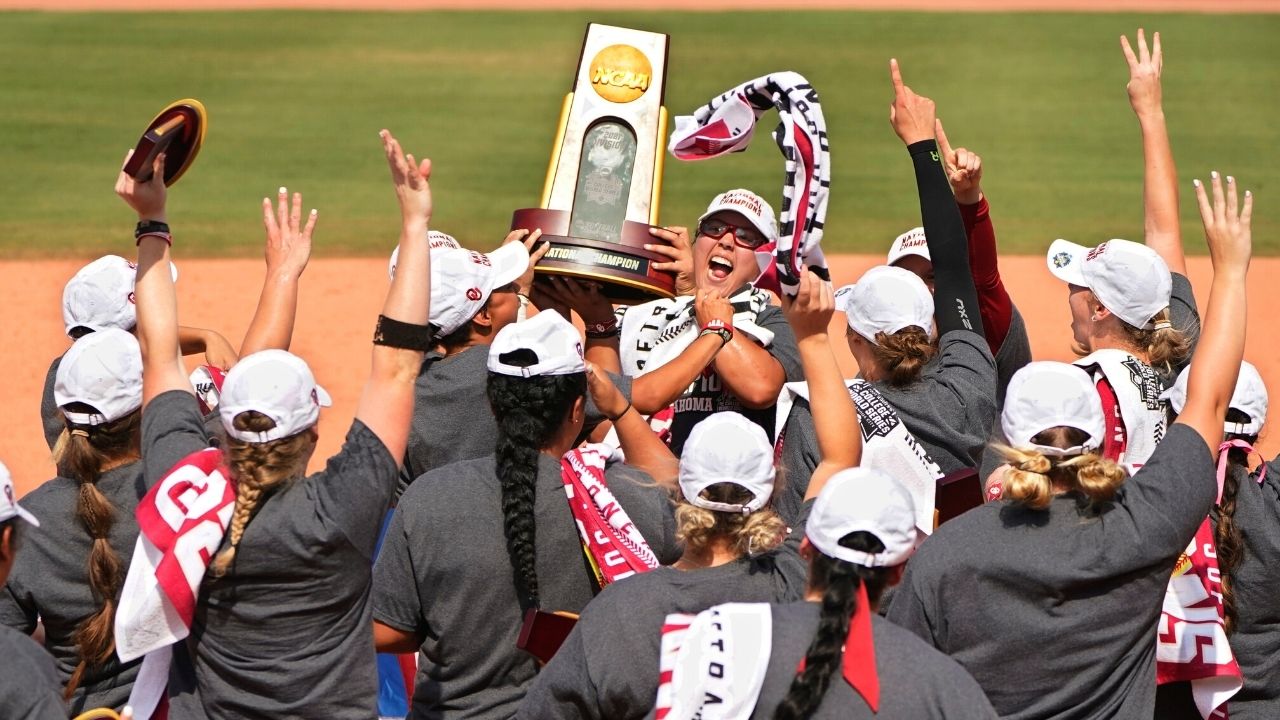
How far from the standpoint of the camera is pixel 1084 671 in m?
3.77

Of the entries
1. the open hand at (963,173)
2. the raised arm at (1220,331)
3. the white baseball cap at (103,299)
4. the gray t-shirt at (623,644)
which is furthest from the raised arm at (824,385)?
the white baseball cap at (103,299)

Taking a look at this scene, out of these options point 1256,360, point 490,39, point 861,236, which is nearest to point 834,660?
point 1256,360

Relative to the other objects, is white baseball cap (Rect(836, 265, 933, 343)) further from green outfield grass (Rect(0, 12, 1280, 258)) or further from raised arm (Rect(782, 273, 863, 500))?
green outfield grass (Rect(0, 12, 1280, 258))

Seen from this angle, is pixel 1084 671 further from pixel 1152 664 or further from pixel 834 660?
pixel 834 660

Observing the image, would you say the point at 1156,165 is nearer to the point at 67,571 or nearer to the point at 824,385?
the point at 824,385

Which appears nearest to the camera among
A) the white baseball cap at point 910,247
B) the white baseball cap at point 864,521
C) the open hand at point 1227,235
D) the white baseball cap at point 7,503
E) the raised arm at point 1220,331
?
the white baseball cap at point 864,521

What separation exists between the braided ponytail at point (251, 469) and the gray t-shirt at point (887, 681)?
1.29m

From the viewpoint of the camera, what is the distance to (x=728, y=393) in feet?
→ 18.5

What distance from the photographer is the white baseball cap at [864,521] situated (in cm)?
322

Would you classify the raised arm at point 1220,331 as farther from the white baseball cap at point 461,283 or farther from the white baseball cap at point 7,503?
the white baseball cap at point 7,503

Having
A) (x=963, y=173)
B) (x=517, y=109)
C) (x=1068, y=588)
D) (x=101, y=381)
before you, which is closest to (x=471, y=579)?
(x=101, y=381)

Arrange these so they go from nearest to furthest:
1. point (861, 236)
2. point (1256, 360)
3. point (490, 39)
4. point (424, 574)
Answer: point (424, 574), point (1256, 360), point (861, 236), point (490, 39)

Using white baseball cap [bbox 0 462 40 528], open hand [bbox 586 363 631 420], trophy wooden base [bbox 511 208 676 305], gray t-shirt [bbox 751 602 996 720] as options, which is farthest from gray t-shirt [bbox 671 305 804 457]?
white baseball cap [bbox 0 462 40 528]

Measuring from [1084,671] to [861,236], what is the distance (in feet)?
37.9
